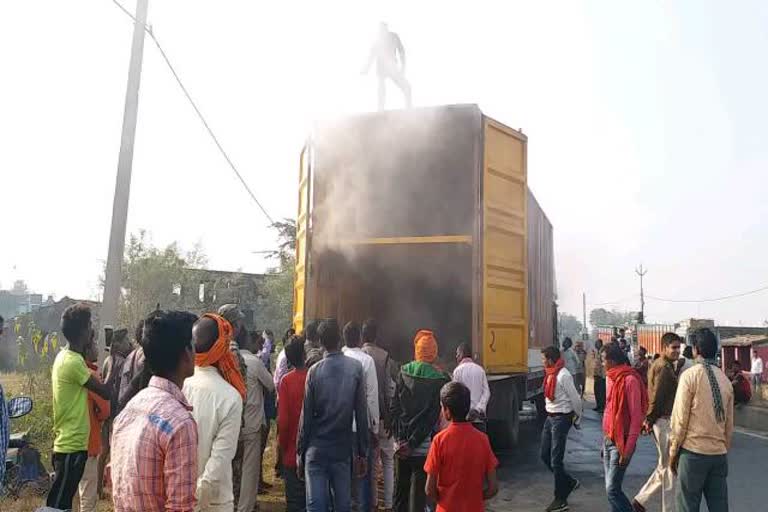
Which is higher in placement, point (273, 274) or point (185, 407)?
point (273, 274)

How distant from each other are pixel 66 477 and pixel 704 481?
14.2 feet

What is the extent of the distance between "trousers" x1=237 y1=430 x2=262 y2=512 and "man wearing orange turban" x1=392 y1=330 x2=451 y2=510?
1188mm

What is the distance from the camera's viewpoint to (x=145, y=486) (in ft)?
6.37

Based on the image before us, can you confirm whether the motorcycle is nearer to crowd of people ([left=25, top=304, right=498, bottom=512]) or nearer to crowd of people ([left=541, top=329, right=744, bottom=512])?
crowd of people ([left=25, top=304, right=498, bottom=512])

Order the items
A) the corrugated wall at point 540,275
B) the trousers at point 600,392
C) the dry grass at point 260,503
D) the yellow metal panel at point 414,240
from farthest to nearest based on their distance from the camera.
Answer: the trousers at point 600,392 → the corrugated wall at point 540,275 → the yellow metal panel at point 414,240 → the dry grass at point 260,503

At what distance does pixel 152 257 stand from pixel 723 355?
25.1 meters

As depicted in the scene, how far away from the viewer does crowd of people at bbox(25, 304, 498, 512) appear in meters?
1.98

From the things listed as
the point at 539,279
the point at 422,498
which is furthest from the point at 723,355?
the point at 422,498

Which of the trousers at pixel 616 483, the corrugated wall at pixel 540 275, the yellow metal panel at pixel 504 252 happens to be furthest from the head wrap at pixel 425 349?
the corrugated wall at pixel 540 275

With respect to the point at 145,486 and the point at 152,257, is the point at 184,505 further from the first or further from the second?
the point at 152,257

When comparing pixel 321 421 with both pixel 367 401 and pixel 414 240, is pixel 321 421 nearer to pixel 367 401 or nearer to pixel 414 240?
pixel 367 401

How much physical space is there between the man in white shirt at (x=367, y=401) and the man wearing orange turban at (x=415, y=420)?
173 millimetres

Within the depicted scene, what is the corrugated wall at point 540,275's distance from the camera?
8.96 m

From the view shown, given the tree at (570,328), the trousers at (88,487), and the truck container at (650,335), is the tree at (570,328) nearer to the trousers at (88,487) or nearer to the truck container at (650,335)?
the truck container at (650,335)
